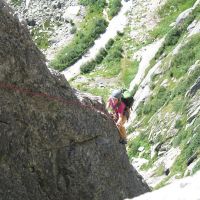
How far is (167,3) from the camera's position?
110 m

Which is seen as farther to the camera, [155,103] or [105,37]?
[105,37]

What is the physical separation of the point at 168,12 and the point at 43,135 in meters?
90.6

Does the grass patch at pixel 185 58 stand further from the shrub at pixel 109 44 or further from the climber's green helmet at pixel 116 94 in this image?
the climber's green helmet at pixel 116 94

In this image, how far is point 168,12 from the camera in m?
109

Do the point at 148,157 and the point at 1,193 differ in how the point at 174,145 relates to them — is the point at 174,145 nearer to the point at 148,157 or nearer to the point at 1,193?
the point at 148,157

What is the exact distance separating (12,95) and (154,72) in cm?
5728

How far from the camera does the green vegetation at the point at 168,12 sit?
10312 cm

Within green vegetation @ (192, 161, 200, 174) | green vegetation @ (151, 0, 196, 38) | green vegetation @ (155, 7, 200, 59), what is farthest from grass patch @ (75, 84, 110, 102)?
green vegetation @ (192, 161, 200, 174)

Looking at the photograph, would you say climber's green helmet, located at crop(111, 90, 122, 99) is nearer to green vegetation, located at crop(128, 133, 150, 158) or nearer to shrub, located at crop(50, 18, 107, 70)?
green vegetation, located at crop(128, 133, 150, 158)

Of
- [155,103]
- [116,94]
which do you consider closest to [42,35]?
[155,103]

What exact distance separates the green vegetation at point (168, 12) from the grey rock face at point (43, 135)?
79068 mm

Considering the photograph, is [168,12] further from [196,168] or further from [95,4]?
[196,168]

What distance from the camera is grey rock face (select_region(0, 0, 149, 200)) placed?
1939 cm

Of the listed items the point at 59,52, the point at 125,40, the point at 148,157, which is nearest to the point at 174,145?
the point at 148,157
